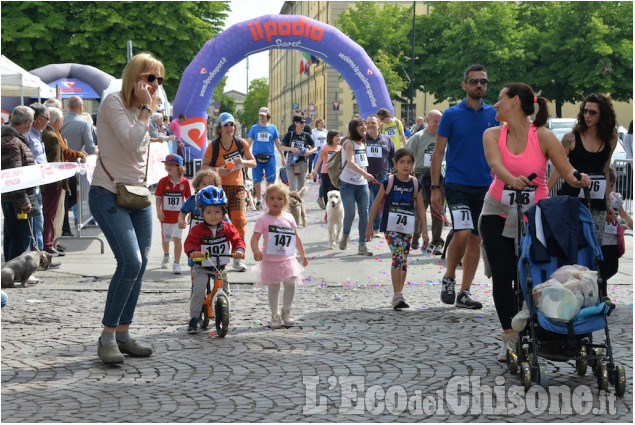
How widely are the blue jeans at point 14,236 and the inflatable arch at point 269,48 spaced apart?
15.6 meters

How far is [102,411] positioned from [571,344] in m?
2.64

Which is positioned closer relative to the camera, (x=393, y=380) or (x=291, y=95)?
(x=393, y=380)

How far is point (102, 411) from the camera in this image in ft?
16.1

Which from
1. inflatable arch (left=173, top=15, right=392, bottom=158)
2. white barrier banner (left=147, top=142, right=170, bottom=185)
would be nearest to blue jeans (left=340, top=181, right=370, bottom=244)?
white barrier banner (left=147, top=142, right=170, bottom=185)

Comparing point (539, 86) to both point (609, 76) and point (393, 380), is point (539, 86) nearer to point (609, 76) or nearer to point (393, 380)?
point (609, 76)

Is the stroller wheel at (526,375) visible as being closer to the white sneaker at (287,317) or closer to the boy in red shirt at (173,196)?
the white sneaker at (287,317)

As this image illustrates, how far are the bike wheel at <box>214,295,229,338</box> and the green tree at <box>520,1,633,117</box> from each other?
48.8 meters

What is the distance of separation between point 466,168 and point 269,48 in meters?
18.2

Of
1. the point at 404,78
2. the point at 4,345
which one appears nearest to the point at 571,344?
the point at 4,345

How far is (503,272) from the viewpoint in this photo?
6082 mm

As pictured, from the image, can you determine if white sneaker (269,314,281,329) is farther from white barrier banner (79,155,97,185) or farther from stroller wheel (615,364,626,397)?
white barrier banner (79,155,97,185)

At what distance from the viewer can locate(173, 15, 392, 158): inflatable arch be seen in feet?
82.9

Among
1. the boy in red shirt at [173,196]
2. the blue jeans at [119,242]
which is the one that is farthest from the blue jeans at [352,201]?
the blue jeans at [119,242]

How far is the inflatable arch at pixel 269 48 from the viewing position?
25281 mm
